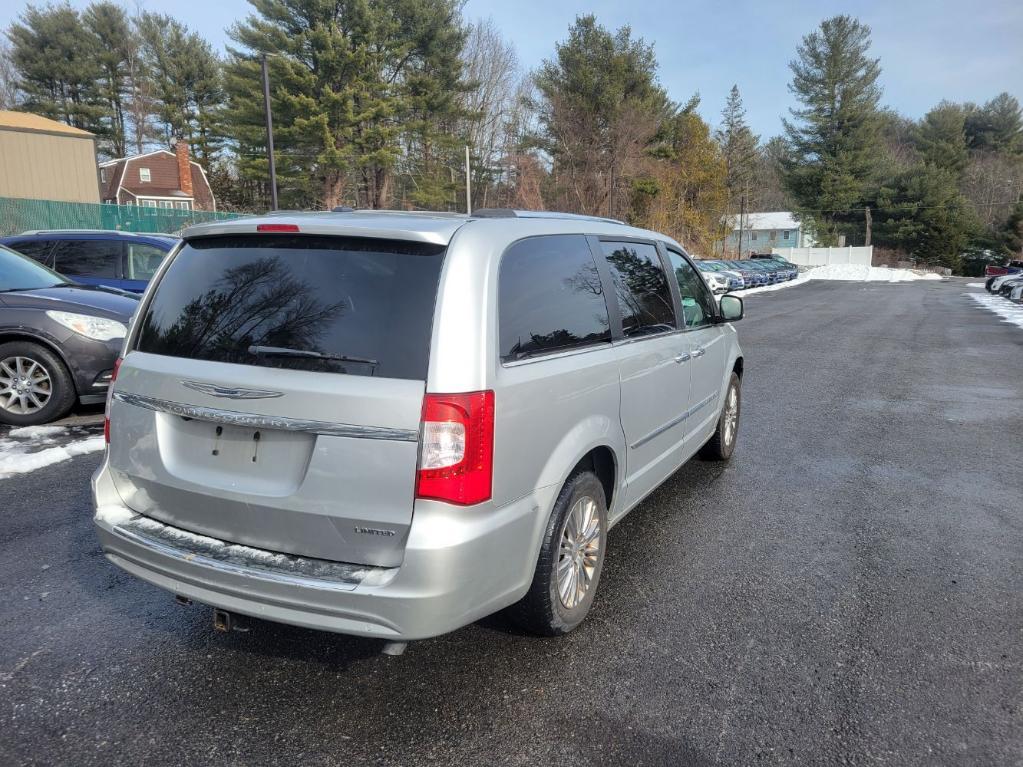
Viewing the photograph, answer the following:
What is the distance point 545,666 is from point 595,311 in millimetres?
1574

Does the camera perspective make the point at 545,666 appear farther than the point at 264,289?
Yes

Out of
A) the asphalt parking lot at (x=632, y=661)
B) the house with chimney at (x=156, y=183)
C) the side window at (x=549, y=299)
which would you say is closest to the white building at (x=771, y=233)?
the house with chimney at (x=156, y=183)

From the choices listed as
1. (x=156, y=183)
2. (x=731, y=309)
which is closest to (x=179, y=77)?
(x=156, y=183)

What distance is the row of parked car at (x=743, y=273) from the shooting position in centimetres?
3441

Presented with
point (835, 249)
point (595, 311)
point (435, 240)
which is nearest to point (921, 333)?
point (595, 311)

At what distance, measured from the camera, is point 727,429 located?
574 centimetres

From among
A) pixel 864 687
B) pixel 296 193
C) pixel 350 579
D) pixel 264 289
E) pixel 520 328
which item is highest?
pixel 296 193

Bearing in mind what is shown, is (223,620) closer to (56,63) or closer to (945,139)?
(56,63)

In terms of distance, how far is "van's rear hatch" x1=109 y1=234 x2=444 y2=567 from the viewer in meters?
2.36

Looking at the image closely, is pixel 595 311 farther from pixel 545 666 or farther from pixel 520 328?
pixel 545 666

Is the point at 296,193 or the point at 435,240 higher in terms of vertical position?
the point at 296,193

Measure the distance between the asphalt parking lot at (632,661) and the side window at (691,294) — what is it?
126 centimetres

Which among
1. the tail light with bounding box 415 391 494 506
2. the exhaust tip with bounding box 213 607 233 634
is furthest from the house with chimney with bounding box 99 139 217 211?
the tail light with bounding box 415 391 494 506

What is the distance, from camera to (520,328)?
8.95ft
